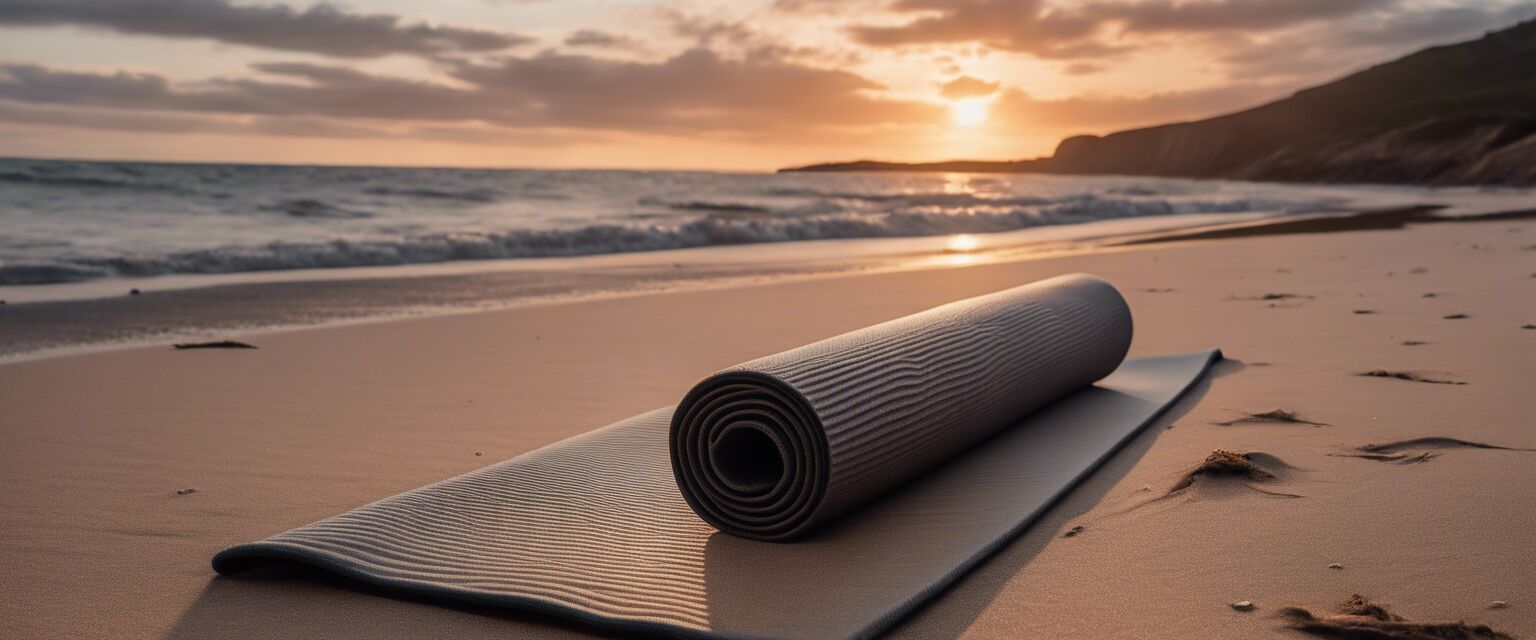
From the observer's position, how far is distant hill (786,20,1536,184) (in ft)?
168

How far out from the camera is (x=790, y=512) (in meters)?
2.38

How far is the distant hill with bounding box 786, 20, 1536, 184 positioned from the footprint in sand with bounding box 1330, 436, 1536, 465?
45.2 m

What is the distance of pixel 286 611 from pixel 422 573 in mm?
258

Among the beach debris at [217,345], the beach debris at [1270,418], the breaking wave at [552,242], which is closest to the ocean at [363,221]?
the breaking wave at [552,242]

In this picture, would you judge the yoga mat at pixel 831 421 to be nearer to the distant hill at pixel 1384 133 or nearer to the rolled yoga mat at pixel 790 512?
the rolled yoga mat at pixel 790 512

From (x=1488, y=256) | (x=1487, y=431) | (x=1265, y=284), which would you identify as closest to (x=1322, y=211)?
(x=1488, y=256)

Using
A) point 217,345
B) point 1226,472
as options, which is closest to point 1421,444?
point 1226,472

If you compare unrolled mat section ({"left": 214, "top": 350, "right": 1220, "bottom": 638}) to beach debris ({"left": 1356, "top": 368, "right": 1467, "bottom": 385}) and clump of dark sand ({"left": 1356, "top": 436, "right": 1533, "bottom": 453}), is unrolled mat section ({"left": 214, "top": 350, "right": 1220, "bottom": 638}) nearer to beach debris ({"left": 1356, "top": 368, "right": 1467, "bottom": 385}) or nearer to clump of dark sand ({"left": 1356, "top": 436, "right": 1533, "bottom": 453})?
clump of dark sand ({"left": 1356, "top": 436, "right": 1533, "bottom": 453})

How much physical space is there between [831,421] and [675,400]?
1.92m

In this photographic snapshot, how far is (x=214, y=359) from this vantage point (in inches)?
202

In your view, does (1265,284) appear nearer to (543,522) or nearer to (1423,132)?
(543,522)

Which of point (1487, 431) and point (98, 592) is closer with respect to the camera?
point (98, 592)

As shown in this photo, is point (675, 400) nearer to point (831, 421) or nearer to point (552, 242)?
point (831, 421)

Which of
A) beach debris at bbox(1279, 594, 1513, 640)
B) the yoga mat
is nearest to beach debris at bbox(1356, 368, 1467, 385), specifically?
the yoga mat
